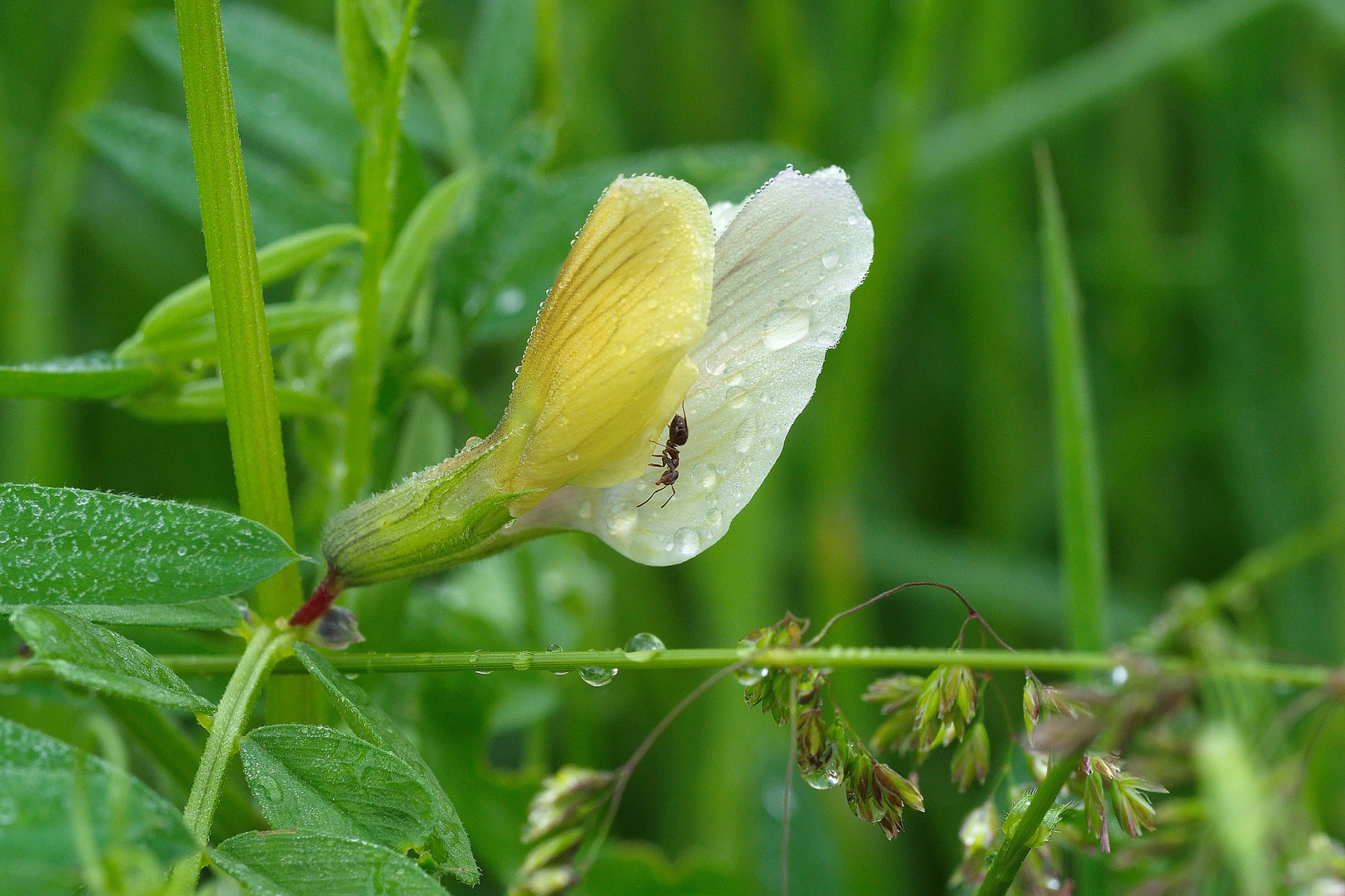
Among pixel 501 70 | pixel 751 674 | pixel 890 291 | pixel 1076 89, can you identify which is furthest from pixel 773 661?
pixel 1076 89

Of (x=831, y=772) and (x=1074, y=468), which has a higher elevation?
(x=1074, y=468)

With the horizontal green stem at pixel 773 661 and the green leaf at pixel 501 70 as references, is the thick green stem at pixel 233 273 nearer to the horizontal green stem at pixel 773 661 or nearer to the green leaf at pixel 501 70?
the horizontal green stem at pixel 773 661

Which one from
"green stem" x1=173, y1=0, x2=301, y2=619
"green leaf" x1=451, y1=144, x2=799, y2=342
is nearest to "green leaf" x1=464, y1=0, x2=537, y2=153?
"green leaf" x1=451, y1=144, x2=799, y2=342

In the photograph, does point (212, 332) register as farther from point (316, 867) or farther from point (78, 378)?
point (316, 867)

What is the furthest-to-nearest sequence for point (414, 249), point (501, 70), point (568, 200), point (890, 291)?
1. point (890, 291)
2. point (501, 70)
3. point (568, 200)
4. point (414, 249)

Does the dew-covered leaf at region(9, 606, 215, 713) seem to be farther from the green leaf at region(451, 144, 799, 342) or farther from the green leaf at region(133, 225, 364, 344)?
the green leaf at region(451, 144, 799, 342)

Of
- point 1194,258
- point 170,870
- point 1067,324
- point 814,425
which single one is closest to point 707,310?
point 170,870

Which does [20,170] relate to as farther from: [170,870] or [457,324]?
[170,870]
